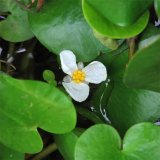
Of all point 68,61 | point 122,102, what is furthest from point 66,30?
point 122,102

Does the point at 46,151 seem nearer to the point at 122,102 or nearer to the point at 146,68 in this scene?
the point at 122,102

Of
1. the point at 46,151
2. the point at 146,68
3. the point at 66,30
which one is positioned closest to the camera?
the point at 146,68

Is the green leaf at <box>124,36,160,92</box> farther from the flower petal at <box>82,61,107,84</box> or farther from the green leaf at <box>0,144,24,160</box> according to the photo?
the green leaf at <box>0,144,24,160</box>

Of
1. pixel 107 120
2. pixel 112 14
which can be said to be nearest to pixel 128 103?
pixel 107 120

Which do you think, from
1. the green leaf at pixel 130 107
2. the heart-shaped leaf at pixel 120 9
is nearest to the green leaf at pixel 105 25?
the heart-shaped leaf at pixel 120 9

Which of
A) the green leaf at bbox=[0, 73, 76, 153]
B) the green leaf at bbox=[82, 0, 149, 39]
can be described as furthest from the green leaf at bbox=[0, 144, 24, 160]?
the green leaf at bbox=[82, 0, 149, 39]

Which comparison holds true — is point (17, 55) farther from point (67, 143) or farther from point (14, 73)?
point (67, 143)

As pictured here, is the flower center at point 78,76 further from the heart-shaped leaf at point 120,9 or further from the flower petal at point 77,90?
the heart-shaped leaf at point 120,9
